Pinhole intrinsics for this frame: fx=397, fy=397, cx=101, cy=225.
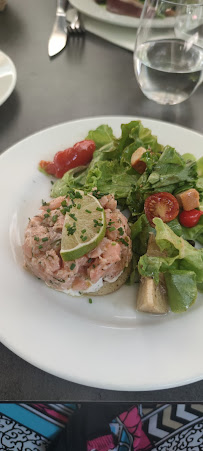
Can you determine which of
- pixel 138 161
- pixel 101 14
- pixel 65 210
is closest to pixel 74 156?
pixel 138 161

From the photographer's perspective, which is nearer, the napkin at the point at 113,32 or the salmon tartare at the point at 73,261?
Answer: the salmon tartare at the point at 73,261

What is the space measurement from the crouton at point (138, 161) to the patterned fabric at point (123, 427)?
1.03 meters

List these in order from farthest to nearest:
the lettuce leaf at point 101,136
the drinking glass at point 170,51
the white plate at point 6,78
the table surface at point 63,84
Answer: the table surface at point 63,84
the white plate at point 6,78
the drinking glass at point 170,51
the lettuce leaf at point 101,136

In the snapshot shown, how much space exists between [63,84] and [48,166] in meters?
1.06

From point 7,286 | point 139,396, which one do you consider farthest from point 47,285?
point 139,396

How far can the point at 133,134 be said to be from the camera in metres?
1.94

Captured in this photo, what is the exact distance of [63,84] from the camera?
2.76m

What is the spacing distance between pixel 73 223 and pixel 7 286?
1.11 feet

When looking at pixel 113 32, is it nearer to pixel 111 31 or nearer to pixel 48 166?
pixel 111 31

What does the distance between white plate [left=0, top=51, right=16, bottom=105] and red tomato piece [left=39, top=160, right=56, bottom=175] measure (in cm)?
60

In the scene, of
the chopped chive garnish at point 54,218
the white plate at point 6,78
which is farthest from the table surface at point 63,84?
the chopped chive garnish at point 54,218

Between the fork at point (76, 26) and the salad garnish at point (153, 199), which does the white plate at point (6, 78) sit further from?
the fork at point (76, 26)

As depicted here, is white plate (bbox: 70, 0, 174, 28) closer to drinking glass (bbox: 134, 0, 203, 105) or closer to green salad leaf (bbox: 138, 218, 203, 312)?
drinking glass (bbox: 134, 0, 203, 105)

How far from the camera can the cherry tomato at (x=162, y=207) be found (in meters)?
1.65
